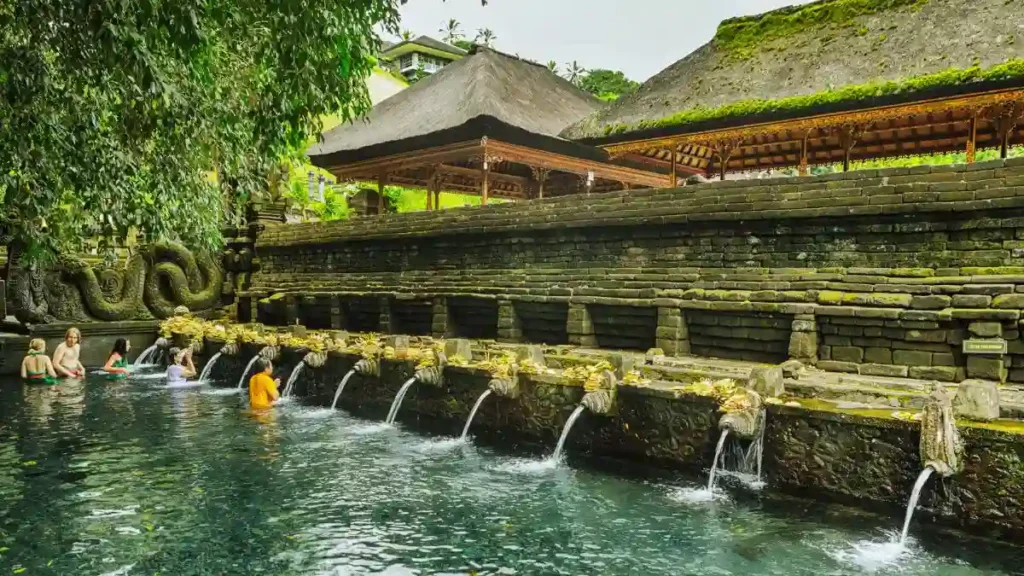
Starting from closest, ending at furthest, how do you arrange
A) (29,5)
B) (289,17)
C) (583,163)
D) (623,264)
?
(29,5) < (289,17) < (623,264) < (583,163)

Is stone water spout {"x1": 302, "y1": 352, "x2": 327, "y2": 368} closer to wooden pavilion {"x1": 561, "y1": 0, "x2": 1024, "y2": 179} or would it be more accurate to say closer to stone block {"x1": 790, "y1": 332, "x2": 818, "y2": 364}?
wooden pavilion {"x1": 561, "y1": 0, "x2": 1024, "y2": 179}

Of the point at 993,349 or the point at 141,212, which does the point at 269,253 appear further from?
the point at 993,349

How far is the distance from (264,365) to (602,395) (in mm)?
6864

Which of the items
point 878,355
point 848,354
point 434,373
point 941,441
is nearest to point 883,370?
point 878,355

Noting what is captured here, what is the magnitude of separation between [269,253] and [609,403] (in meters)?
12.7

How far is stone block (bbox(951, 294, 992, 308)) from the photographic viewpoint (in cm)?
749

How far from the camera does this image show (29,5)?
16.9 ft

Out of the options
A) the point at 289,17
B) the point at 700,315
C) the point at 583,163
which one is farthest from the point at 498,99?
the point at 289,17

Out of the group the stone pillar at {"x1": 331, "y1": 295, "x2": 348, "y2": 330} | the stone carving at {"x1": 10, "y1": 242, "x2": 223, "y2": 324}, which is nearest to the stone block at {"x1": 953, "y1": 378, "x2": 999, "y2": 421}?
the stone pillar at {"x1": 331, "y1": 295, "x2": 348, "y2": 330}

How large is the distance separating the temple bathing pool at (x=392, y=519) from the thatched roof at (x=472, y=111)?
25.0 ft

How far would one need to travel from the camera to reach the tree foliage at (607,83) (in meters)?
40.6

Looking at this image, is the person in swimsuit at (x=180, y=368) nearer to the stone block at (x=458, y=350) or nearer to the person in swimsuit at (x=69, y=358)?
the person in swimsuit at (x=69, y=358)

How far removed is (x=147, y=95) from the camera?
6.43m

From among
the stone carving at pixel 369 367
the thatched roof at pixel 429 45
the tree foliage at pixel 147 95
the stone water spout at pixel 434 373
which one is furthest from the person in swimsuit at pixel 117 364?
the thatched roof at pixel 429 45
